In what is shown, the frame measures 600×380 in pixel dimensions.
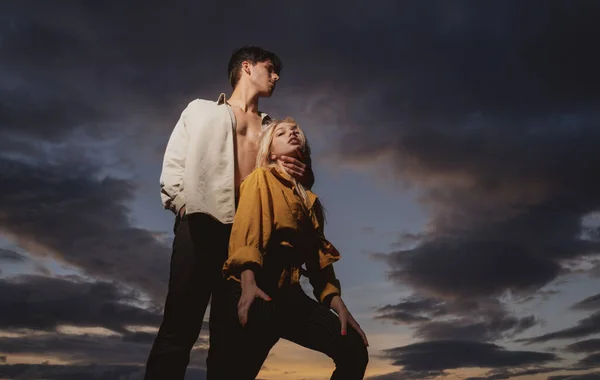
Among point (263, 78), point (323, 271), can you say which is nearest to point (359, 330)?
point (323, 271)

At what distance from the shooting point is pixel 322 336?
3.94 metres

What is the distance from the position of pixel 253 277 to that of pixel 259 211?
0.45m

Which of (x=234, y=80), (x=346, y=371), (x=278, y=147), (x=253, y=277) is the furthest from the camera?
(x=234, y=80)

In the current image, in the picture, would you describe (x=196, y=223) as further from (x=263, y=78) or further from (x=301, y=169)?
(x=263, y=78)

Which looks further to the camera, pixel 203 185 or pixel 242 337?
pixel 203 185

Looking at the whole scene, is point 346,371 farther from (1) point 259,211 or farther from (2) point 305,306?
(1) point 259,211

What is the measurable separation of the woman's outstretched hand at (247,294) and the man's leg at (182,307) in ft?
4.97

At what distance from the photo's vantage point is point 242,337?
12.4ft

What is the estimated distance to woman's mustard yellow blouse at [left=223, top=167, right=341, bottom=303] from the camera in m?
3.83

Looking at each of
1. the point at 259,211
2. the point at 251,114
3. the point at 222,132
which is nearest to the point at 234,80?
the point at 251,114

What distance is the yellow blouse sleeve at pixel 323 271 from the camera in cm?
429

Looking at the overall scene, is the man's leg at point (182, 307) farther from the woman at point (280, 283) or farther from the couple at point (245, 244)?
the woman at point (280, 283)

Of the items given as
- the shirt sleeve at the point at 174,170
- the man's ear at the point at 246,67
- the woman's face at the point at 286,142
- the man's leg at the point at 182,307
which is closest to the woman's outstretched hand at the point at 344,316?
the woman's face at the point at 286,142

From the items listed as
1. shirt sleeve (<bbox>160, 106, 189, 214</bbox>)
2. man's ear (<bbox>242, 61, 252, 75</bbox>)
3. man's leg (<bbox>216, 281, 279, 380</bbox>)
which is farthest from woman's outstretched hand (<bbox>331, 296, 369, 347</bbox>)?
man's ear (<bbox>242, 61, 252, 75</bbox>)
